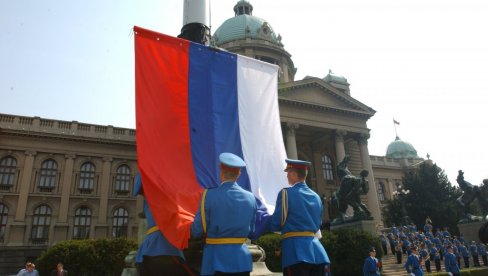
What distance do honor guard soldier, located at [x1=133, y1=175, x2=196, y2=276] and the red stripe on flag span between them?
185 mm

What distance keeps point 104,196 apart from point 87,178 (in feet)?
7.58

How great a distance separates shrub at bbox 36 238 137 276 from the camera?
19109mm

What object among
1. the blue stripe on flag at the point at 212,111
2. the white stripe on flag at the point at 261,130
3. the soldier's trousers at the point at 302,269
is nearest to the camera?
the soldier's trousers at the point at 302,269

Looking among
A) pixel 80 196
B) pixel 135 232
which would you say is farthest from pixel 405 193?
pixel 80 196

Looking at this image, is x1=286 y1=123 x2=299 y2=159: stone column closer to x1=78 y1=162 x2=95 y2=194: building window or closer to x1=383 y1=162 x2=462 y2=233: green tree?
x1=383 y1=162 x2=462 y2=233: green tree

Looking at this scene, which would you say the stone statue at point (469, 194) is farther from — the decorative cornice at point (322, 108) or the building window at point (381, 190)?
the building window at point (381, 190)

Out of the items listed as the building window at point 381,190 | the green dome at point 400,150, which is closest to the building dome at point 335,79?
the building window at point 381,190

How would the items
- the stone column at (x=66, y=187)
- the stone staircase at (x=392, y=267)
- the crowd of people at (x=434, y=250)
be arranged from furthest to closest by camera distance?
the stone column at (x=66, y=187) < the crowd of people at (x=434, y=250) < the stone staircase at (x=392, y=267)

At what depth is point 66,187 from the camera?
32.2 meters

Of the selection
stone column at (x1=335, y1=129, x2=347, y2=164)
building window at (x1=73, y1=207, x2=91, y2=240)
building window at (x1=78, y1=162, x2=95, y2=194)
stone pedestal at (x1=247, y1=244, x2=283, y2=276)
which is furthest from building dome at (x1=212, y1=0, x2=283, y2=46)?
stone pedestal at (x1=247, y1=244, x2=283, y2=276)

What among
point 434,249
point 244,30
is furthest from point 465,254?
point 244,30

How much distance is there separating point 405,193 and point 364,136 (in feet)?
22.8

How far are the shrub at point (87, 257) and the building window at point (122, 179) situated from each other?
14093 mm

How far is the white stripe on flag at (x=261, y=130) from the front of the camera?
576cm
